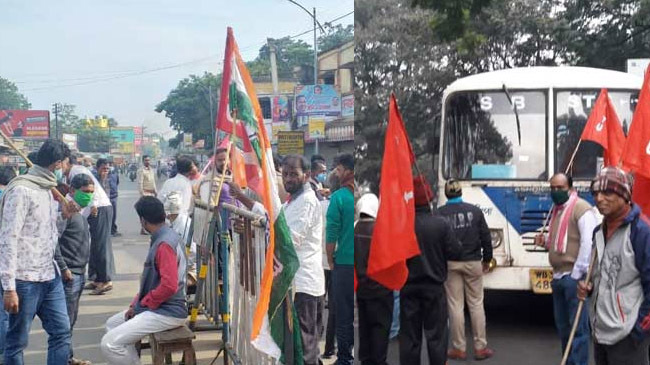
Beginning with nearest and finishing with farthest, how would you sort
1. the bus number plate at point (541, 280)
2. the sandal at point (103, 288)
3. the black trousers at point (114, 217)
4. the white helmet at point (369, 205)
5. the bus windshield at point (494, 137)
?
the white helmet at point (369, 205), the bus windshield at point (494, 137), the bus number plate at point (541, 280), the black trousers at point (114, 217), the sandal at point (103, 288)

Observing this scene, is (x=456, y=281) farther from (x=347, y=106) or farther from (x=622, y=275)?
(x=347, y=106)

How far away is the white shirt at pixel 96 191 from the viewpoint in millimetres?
5063

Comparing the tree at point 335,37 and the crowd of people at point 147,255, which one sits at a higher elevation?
the tree at point 335,37

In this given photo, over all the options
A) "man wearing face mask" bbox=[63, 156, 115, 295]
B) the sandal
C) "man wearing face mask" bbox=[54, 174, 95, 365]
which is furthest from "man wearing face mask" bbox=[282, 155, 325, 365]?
the sandal

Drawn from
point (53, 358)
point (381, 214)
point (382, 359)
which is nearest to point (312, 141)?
point (381, 214)

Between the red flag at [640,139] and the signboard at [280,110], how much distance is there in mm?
1862

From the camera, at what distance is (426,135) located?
347 centimetres

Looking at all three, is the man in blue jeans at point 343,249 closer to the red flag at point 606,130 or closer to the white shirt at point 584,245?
the white shirt at point 584,245

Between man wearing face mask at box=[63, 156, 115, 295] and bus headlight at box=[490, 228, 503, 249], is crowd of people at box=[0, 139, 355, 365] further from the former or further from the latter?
bus headlight at box=[490, 228, 503, 249]

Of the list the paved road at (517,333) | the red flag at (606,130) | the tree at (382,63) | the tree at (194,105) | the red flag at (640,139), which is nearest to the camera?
the tree at (382,63)

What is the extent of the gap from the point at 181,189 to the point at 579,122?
7.85 ft

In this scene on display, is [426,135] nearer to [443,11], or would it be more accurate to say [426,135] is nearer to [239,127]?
[443,11]

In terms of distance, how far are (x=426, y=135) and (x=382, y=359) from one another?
2.96ft

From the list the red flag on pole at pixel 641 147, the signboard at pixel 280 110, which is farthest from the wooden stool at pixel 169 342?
the red flag on pole at pixel 641 147
